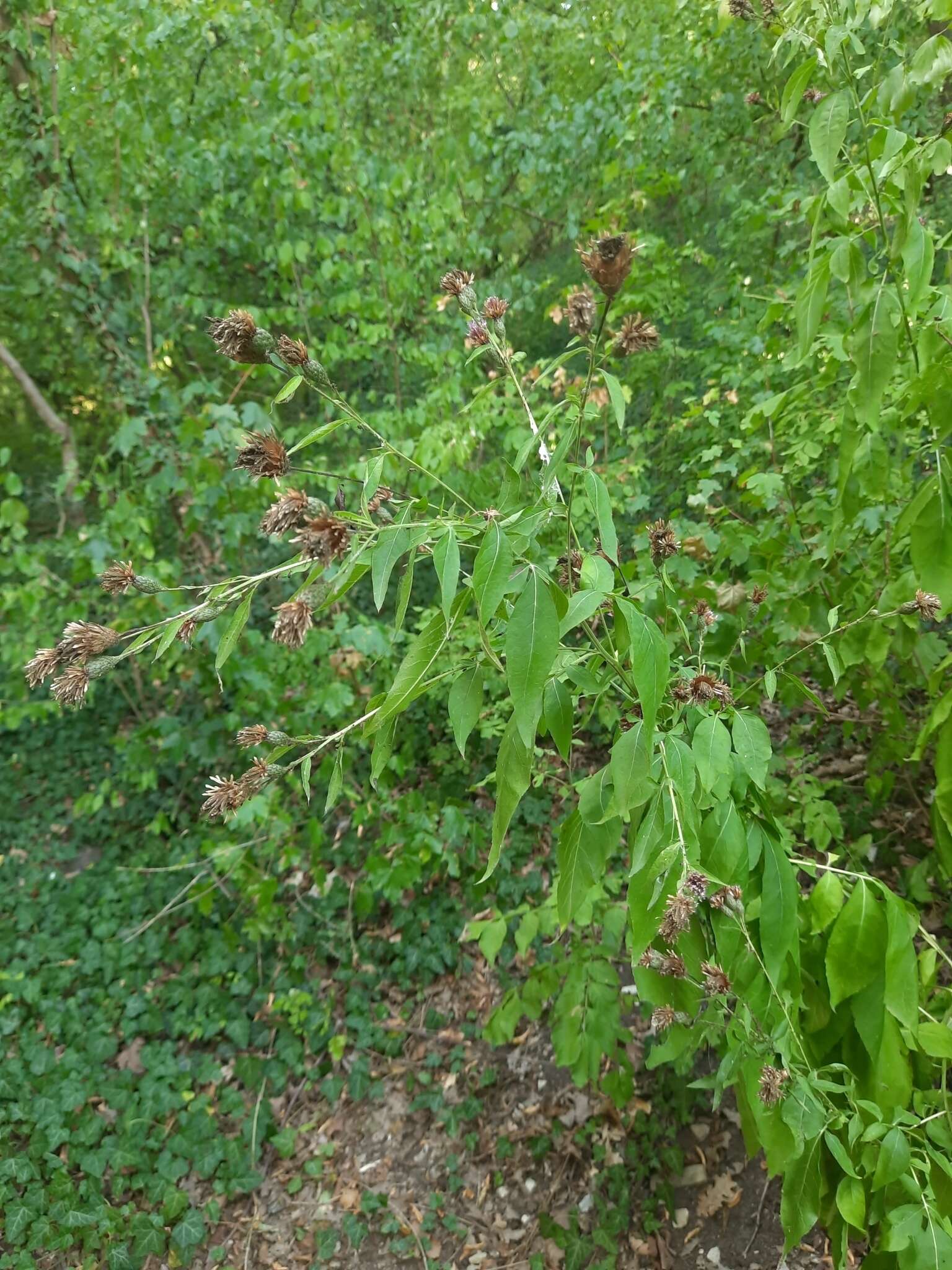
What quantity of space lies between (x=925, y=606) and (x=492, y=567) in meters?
0.87

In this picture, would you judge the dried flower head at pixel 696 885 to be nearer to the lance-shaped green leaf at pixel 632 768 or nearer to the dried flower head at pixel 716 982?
the lance-shaped green leaf at pixel 632 768

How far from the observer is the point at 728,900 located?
40.7 inches

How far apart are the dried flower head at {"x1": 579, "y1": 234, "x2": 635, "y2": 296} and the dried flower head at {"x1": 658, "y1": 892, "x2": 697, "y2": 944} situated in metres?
0.77

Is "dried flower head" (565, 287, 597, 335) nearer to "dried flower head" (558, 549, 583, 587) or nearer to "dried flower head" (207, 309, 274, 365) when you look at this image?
"dried flower head" (558, 549, 583, 587)

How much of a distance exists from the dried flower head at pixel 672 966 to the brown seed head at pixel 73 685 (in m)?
0.98

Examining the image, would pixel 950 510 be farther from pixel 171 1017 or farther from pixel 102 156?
pixel 102 156

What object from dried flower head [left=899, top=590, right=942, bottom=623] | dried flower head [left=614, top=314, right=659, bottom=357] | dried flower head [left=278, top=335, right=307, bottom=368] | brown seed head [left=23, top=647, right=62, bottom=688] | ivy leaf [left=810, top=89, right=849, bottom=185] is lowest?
dried flower head [left=899, top=590, right=942, bottom=623]

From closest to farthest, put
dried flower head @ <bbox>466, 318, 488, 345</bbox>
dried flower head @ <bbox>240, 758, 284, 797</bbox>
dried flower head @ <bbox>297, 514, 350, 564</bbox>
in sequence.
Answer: dried flower head @ <bbox>297, 514, 350, 564</bbox>, dried flower head @ <bbox>240, 758, 284, 797</bbox>, dried flower head @ <bbox>466, 318, 488, 345</bbox>

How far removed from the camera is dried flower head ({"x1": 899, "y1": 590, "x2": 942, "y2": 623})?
126cm

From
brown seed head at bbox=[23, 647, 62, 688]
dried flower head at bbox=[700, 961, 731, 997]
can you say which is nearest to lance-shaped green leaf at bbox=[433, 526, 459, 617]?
brown seed head at bbox=[23, 647, 62, 688]

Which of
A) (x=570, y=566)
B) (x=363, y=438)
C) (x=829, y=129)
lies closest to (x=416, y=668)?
(x=570, y=566)

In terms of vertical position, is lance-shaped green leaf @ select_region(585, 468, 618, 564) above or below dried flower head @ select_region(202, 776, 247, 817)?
above

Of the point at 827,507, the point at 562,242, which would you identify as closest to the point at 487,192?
the point at 562,242

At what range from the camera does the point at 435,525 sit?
3.05 ft
